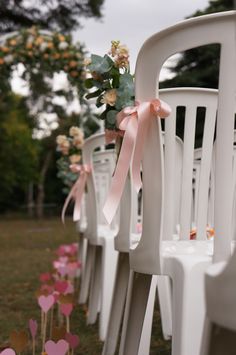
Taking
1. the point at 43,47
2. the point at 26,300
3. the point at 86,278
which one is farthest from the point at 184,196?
the point at 43,47

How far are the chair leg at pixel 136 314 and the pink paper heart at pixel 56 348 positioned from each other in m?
0.22

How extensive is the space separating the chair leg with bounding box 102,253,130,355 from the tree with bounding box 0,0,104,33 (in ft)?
52.5

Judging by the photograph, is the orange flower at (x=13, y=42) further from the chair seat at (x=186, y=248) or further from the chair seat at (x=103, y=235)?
the chair seat at (x=186, y=248)

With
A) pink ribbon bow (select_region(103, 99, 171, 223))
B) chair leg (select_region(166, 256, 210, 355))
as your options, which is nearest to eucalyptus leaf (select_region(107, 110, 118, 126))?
pink ribbon bow (select_region(103, 99, 171, 223))

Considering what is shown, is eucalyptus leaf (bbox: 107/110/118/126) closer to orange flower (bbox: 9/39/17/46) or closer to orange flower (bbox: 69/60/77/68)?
orange flower (bbox: 69/60/77/68)

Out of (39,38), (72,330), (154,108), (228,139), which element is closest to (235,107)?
(228,139)

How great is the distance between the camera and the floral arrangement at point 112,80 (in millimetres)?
2033

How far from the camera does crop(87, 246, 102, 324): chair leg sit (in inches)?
135

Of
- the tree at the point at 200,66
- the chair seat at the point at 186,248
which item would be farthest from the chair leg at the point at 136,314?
the tree at the point at 200,66

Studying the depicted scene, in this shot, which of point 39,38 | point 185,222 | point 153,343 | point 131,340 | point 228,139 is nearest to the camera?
point 228,139

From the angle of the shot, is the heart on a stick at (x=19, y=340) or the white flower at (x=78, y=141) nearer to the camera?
the heart on a stick at (x=19, y=340)

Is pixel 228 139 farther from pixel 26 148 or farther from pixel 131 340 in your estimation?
pixel 26 148

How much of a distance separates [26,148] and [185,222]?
83.1 feet

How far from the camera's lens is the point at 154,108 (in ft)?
5.31
